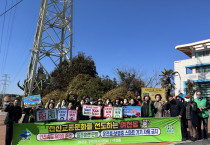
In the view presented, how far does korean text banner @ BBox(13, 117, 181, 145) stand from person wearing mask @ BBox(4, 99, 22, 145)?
0.22 metres

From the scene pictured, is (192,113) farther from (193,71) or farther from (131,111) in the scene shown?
(193,71)

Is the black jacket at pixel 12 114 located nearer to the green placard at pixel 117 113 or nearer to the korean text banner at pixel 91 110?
the korean text banner at pixel 91 110

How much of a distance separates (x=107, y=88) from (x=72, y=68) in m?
6.01

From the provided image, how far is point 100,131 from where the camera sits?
21.3ft

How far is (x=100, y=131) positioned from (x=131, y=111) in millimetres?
1511

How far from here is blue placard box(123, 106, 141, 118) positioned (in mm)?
7031

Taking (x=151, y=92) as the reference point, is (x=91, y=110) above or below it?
below

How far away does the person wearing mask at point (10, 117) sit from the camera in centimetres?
607

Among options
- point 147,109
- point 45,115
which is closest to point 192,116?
point 147,109

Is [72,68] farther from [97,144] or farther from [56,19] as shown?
[97,144]

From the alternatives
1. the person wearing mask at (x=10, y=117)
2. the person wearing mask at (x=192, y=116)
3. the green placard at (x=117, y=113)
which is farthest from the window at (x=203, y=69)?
the person wearing mask at (x=10, y=117)

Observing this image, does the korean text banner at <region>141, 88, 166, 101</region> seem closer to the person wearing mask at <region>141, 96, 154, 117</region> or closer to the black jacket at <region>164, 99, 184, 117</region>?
the person wearing mask at <region>141, 96, 154, 117</region>

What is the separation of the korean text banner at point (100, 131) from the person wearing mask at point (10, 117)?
8.5 inches

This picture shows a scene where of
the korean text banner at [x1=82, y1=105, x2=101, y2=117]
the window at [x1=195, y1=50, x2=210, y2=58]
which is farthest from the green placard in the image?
the window at [x1=195, y1=50, x2=210, y2=58]
